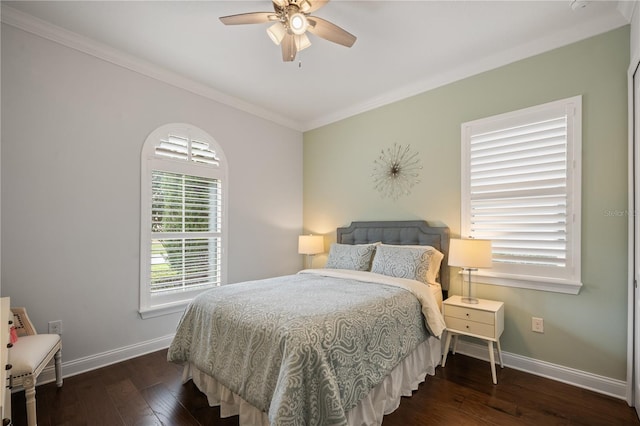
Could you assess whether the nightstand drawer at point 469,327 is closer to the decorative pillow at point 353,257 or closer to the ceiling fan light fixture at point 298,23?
the decorative pillow at point 353,257

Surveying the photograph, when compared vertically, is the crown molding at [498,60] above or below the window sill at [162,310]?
above

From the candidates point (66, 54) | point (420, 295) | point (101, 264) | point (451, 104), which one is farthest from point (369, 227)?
point (66, 54)

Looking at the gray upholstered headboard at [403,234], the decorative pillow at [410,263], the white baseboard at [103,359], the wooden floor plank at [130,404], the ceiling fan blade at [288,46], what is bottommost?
the wooden floor plank at [130,404]

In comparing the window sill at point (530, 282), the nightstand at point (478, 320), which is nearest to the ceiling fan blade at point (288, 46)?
the nightstand at point (478, 320)

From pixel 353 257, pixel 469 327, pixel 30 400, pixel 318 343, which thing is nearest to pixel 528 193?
pixel 469 327

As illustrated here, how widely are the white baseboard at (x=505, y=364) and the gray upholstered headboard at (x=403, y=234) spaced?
71 centimetres

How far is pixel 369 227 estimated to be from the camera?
3.56 m

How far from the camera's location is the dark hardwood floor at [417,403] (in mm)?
1873

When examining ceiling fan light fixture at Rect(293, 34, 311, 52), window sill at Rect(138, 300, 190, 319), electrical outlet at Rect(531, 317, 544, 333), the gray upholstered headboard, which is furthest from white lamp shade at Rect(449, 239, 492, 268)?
window sill at Rect(138, 300, 190, 319)

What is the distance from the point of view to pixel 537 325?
247cm

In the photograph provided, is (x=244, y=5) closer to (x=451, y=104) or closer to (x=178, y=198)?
(x=178, y=198)

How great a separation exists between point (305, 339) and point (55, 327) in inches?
89.3

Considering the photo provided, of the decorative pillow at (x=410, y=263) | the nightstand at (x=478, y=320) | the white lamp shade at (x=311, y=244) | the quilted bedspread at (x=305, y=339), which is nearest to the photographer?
the quilted bedspread at (x=305, y=339)

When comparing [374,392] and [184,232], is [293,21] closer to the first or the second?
[184,232]
